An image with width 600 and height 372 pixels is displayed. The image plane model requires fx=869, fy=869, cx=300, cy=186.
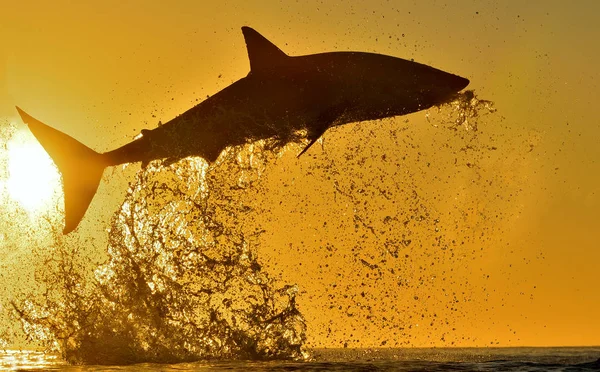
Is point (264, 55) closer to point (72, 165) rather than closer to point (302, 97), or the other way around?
point (302, 97)

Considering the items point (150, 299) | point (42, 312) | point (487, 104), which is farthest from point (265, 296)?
point (487, 104)

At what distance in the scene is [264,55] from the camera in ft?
66.5

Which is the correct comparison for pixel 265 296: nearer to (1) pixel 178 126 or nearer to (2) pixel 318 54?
(1) pixel 178 126

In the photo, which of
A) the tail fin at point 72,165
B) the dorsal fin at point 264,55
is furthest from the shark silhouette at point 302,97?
the tail fin at point 72,165

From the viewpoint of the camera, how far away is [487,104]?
20.8 metres

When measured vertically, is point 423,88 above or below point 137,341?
above

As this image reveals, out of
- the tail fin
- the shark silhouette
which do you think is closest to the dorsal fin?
the shark silhouette

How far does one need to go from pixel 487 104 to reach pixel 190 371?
935cm

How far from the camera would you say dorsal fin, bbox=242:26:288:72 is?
797 inches

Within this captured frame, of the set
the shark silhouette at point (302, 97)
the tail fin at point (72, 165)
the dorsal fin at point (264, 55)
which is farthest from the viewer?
the tail fin at point (72, 165)

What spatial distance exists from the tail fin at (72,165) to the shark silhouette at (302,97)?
9.70 feet

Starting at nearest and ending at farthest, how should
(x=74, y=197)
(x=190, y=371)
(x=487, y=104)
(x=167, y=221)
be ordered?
(x=190, y=371) → (x=487, y=104) → (x=74, y=197) → (x=167, y=221)

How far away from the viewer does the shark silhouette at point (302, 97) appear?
19984mm

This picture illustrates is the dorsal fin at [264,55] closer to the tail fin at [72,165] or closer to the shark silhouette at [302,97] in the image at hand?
the shark silhouette at [302,97]
